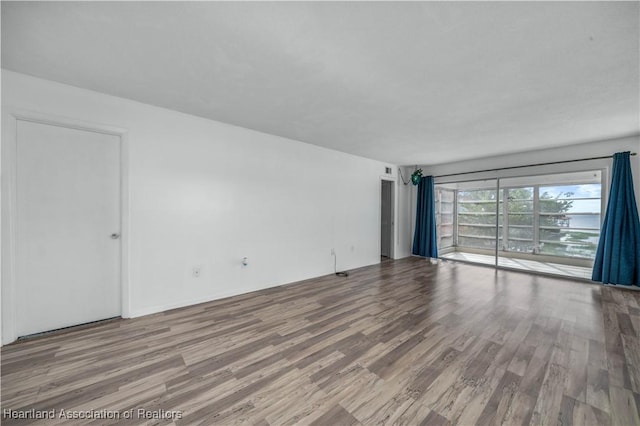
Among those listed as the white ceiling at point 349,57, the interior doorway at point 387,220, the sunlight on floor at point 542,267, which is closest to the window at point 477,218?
the sunlight on floor at point 542,267

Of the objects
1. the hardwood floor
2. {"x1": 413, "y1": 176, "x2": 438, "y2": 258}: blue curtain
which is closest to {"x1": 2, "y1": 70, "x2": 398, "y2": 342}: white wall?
the hardwood floor

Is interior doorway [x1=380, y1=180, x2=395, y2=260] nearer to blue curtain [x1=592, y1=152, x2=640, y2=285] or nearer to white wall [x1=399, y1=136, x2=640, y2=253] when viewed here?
white wall [x1=399, y1=136, x2=640, y2=253]

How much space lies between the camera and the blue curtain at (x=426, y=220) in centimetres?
618

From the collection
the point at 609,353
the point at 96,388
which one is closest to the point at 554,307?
the point at 609,353

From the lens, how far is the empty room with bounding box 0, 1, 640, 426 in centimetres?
152

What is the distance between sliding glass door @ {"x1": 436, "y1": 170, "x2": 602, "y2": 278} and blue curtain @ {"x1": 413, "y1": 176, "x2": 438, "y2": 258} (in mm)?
600

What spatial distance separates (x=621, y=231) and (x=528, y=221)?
7.94 feet

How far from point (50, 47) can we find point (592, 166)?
733cm

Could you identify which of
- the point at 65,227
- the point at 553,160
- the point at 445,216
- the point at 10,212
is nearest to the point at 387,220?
the point at 445,216

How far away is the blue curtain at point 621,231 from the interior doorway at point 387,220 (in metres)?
3.74

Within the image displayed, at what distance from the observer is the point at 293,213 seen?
4.20 m

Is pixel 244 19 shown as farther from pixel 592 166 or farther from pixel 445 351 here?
pixel 592 166

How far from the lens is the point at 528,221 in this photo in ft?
20.3

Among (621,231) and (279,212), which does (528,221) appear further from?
(279,212)
